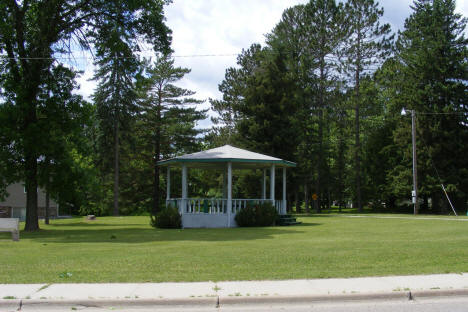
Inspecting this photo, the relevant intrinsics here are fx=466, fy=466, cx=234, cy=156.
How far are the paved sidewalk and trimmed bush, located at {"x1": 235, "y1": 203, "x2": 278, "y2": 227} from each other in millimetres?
14837

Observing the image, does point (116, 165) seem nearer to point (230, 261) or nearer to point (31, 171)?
point (31, 171)

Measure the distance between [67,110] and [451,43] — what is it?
34563 millimetres

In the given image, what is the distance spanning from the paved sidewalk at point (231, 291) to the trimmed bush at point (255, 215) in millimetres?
14837

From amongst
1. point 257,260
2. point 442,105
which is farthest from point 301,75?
point 257,260

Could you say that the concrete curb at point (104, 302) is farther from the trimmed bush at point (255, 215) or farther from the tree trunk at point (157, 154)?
the tree trunk at point (157, 154)

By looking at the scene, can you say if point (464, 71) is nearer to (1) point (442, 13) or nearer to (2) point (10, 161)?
(1) point (442, 13)

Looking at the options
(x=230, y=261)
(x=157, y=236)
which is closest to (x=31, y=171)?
(x=157, y=236)

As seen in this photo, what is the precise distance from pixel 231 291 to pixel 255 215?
15.7 meters

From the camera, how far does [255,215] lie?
2281 cm

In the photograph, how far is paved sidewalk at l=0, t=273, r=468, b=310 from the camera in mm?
6703

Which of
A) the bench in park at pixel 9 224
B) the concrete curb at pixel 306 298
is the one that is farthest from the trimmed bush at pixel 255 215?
the concrete curb at pixel 306 298

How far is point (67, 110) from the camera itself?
893 inches

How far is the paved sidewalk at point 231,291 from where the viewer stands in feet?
22.0

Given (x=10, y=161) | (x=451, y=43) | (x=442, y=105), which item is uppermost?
(x=451, y=43)
